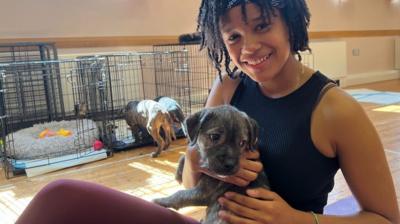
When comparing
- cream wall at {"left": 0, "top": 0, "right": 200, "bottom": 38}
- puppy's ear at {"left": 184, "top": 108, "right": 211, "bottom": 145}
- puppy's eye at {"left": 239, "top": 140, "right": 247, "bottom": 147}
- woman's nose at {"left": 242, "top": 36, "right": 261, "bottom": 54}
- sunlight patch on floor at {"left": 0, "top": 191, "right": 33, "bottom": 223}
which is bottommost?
sunlight patch on floor at {"left": 0, "top": 191, "right": 33, "bottom": 223}

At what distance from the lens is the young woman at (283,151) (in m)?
1.02

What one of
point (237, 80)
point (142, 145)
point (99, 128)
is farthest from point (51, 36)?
point (237, 80)

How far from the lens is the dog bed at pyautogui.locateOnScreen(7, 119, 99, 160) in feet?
10.0

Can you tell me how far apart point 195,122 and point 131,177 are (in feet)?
5.07

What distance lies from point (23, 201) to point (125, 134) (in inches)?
58.1

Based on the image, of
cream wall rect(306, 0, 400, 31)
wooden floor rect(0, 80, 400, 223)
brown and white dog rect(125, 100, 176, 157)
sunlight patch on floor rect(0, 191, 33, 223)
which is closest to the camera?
sunlight patch on floor rect(0, 191, 33, 223)

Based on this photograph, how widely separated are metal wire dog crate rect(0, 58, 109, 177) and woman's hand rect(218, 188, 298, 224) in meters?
2.13

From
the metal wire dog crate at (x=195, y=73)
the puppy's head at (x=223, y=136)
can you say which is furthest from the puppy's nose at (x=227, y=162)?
the metal wire dog crate at (x=195, y=73)

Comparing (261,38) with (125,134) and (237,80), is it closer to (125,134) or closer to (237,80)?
(237,80)

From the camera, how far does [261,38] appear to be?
1086mm

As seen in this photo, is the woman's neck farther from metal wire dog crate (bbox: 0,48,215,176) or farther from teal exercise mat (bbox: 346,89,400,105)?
teal exercise mat (bbox: 346,89,400,105)

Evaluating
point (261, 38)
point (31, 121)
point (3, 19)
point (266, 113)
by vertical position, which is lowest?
point (31, 121)

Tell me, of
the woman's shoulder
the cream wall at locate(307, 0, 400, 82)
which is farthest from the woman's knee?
the cream wall at locate(307, 0, 400, 82)

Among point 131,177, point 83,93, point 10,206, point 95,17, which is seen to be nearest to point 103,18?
point 95,17
